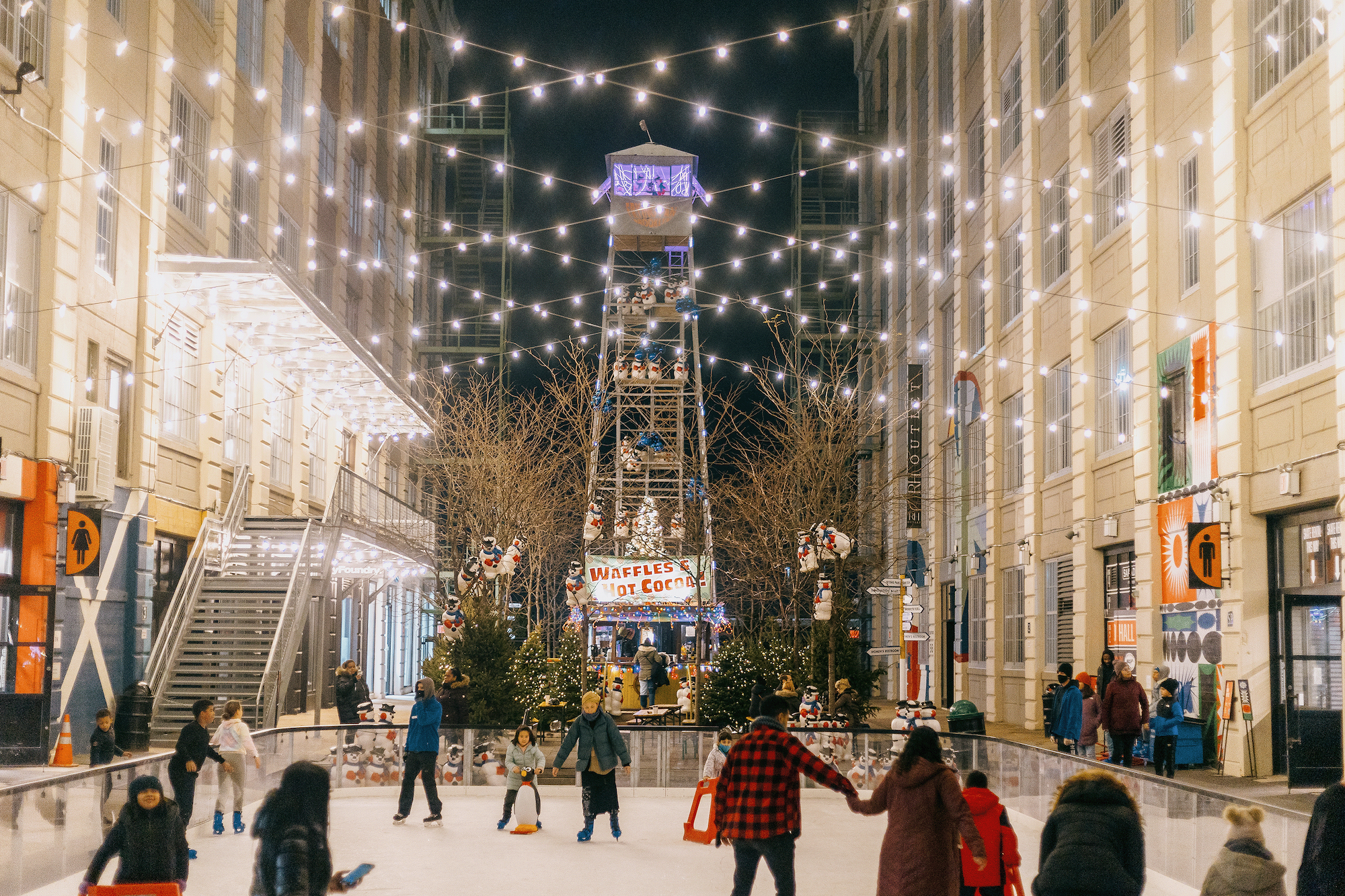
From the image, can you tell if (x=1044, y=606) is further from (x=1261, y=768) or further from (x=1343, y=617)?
(x=1343, y=617)

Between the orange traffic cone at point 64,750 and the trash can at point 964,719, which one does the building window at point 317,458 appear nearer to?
the orange traffic cone at point 64,750

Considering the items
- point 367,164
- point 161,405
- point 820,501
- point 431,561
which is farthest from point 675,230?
point 161,405

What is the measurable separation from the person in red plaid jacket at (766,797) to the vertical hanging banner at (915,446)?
98.8 feet

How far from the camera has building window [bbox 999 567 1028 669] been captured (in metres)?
30.0

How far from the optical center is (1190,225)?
67.8 feet

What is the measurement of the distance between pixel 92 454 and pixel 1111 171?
17.3 meters

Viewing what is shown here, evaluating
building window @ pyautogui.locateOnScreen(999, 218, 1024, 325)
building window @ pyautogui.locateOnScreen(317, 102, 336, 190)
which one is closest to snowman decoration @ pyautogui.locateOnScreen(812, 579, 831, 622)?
building window @ pyautogui.locateOnScreen(999, 218, 1024, 325)

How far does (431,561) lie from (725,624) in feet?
31.3

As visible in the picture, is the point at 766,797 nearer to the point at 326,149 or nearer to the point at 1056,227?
the point at 1056,227

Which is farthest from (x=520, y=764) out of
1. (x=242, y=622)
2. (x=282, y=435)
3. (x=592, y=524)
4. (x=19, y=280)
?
(x=282, y=435)

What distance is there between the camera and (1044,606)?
1105 inches

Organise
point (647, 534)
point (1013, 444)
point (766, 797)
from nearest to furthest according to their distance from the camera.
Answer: point (766, 797) → point (1013, 444) → point (647, 534)

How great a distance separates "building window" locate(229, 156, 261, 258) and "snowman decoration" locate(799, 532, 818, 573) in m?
12.3

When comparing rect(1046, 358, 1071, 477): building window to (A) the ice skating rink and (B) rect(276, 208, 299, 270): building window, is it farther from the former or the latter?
(B) rect(276, 208, 299, 270): building window
